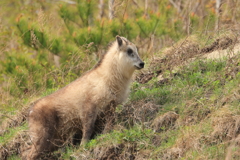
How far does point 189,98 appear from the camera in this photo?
6652 mm

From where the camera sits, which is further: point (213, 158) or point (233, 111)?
point (233, 111)

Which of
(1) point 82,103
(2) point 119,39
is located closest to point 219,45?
(2) point 119,39

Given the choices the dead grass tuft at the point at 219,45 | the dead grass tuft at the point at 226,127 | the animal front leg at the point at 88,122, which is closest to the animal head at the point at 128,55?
the animal front leg at the point at 88,122

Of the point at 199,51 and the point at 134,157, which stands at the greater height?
the point at 199,51

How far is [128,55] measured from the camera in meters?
7.07

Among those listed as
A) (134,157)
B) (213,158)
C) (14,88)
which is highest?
(213,158)

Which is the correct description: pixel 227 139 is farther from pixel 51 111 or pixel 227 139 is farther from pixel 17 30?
pixel 17 30

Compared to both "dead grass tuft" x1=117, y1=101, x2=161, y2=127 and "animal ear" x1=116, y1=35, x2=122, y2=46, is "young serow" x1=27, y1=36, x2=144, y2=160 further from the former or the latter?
"dead grass tuft" x1=117, y1=101, x2=161, y2=127

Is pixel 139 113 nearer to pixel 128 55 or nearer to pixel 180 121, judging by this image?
pixel 180 121

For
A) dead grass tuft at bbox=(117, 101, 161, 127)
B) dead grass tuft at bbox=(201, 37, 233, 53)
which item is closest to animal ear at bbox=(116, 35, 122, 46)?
dead grass tuft at bbox=(117, 101, 161, 127)

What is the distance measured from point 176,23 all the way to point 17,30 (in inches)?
172

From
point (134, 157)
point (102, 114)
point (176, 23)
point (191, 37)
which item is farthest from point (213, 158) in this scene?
point (176, 23)

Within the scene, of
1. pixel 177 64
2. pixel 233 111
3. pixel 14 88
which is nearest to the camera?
pixel 233 111

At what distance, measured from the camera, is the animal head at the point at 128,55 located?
22.9 ft
